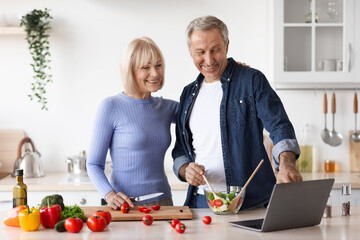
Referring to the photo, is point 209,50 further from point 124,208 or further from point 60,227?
point 60,227

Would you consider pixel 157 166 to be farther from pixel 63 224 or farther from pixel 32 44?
pixel 32 44

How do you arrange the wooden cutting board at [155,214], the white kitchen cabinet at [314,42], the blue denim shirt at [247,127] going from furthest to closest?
the white kitchen cabinet at [314,42] < the blue denim shirt at [247,127] < the wooden cutting board at [155,214]

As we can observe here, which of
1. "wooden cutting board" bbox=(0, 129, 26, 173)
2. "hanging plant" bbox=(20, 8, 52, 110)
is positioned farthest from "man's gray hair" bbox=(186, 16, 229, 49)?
"wooden cutting board" bbox=(0, 129, 26, 173)

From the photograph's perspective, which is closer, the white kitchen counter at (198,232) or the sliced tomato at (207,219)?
the white kitchen counter at (198,232)

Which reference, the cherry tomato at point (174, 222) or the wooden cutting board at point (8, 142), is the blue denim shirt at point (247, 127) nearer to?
the cherry tomato at point (174, 222)

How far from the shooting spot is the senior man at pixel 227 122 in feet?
7.25

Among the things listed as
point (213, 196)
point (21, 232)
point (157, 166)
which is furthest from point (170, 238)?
point (157, 166)

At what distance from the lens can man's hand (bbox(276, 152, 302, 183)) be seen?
6.07 ft

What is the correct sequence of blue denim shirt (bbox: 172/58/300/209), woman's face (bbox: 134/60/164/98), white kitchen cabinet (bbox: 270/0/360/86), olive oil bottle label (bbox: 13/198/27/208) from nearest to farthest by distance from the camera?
olive oil bottle label (bbox: 13/198/27/208) → blue denim shirt (bbox: 172/58/300/209) → woman's face (bbox: 134/60/164/98) → white kitchen cabinet (bbox: 270/0/360/86)

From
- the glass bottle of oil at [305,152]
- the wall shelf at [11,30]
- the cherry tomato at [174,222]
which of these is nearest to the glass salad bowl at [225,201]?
the cherry tomato at [174,222]

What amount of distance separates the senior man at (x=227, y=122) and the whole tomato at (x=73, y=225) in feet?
1.78

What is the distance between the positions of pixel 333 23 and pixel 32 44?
7.00ft

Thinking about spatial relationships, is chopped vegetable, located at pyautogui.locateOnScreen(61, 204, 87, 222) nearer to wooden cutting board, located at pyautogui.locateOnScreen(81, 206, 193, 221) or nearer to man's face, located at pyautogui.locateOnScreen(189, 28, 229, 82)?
wooden cutting board, located at pyautogui.locateOnScreen(81, 206, 193, 221)

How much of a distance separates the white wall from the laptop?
2.03 metres
